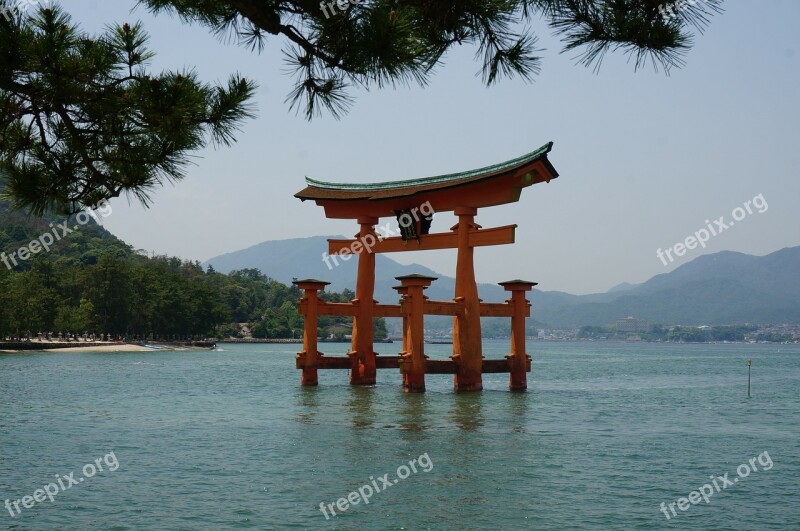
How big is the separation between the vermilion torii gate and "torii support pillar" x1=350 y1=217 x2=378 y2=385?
0.10 feet

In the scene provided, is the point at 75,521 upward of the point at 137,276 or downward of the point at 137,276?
downward

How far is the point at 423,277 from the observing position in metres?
22.5

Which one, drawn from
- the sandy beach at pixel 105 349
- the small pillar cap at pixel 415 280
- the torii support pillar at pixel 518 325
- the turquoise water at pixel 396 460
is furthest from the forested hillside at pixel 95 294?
the torii support pillar at pixel 518 325

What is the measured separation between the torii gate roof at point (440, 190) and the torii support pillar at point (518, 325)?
3.08 m

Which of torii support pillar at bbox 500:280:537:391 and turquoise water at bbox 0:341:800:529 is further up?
torii support pillar at bbox 500:280:537:391

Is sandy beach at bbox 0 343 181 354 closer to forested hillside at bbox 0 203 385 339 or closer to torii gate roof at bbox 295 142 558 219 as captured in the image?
forested hillside at bbox 0 203 385 339

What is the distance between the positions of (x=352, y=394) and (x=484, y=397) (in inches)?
161

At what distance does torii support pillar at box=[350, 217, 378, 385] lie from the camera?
25.8m

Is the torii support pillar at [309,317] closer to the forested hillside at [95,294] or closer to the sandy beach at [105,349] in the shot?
the forested hillside at [95,294]

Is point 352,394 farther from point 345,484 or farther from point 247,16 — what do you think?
point 247,16

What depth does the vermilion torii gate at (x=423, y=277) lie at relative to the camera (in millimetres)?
22062

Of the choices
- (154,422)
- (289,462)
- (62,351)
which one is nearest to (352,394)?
(154,422)

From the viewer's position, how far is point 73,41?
5.68 meters

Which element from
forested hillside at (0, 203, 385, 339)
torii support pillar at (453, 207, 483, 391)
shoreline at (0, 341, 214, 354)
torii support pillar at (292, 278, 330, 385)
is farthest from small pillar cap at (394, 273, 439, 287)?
shoreline at (0, 341, 214, 354)
